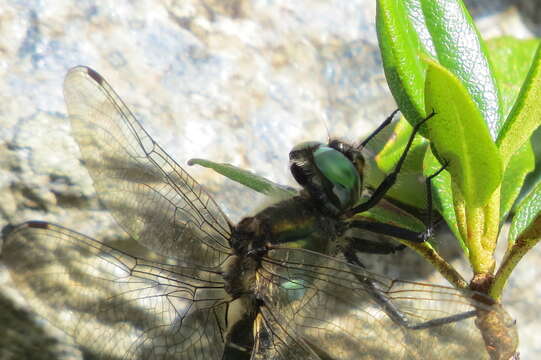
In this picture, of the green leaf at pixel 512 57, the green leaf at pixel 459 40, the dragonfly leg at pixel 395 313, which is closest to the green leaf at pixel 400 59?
the green leaf at pixel 459 40

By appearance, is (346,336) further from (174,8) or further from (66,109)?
(174,8)

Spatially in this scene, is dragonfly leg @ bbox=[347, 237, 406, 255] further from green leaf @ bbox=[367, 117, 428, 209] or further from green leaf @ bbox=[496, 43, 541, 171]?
green leaf @ bbox=[496, 43, 541, 171]

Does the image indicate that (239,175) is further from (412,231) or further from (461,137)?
(461,137)

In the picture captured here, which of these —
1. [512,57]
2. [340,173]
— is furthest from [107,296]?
[512,57]

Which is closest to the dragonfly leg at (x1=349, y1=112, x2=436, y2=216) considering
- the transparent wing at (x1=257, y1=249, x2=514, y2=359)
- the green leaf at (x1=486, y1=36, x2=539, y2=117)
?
the transparent wing at (x1=257, y1=249, x2=514, y2=359)

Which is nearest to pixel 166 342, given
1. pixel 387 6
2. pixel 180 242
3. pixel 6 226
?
pixel 180 242

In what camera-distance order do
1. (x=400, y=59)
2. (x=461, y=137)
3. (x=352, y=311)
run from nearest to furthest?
(x=461, y=137), (x=400, y=59), (x=352, y=311)
